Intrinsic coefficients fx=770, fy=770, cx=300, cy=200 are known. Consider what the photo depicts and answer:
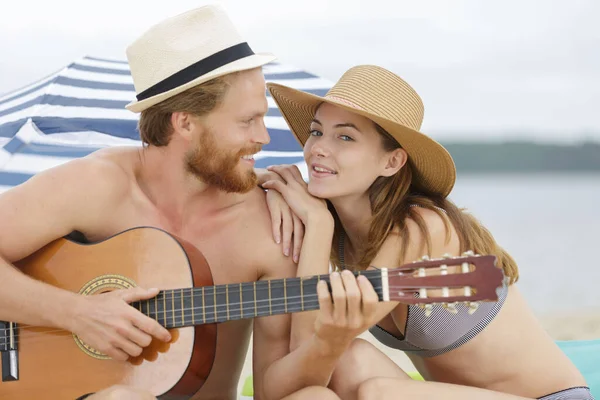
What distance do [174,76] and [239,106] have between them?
0.88 feet

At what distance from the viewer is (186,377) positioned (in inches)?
102

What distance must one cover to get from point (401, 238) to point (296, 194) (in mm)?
458

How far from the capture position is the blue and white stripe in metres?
4.36

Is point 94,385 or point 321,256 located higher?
point 321,256

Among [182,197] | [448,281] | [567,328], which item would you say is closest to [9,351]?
[182,197]

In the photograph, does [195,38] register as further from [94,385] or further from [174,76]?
[94,385]

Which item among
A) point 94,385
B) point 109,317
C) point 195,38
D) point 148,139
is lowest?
point 94,385

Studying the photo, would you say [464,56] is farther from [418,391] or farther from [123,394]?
[123,394]

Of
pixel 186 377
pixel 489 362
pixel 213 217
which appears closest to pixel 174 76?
pixel 213 217

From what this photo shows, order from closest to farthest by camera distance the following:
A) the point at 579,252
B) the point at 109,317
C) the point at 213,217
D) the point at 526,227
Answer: the point at 109,317
the point at 213,217
the point at 579,252
the point at 526,227

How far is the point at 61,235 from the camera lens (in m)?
2.80

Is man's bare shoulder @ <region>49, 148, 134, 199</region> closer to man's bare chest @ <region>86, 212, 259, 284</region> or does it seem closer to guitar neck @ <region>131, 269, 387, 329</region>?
man's bare chest @ <region>86, 212, 259, 284</region>

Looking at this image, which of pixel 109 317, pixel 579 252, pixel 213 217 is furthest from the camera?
pixel 579 252

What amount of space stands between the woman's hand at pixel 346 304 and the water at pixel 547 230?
222cm
